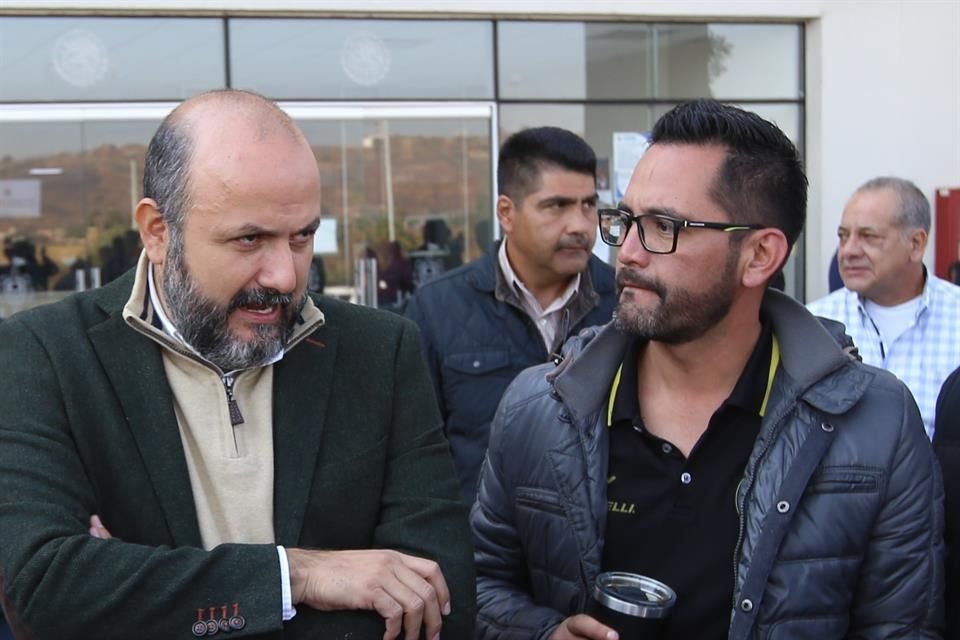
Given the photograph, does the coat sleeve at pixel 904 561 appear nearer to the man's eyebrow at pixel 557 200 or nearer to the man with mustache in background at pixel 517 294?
the man with mustache in background at pixel 517 294

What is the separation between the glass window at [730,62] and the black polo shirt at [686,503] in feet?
26.7

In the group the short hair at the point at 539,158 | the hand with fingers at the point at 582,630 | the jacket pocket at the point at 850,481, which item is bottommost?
the hand with fingers at the point at 582,630

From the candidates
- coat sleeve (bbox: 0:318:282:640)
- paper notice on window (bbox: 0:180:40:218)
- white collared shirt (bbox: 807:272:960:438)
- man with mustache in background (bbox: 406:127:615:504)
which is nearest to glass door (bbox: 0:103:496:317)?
paper notice on window (bbox: 0:180:40:218)

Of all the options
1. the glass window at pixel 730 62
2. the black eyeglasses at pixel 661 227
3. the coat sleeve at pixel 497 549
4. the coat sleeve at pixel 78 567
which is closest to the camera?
the coat sleeve at pixel 78 567

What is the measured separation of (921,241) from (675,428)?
10.4 feet

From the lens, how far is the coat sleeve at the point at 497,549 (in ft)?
8.48

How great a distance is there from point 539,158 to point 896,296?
5.74 feet

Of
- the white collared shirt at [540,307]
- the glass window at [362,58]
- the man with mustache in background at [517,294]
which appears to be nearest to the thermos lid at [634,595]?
the man with mustache in background at [517,294]

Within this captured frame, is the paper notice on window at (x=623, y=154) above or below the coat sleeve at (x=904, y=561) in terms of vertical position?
above

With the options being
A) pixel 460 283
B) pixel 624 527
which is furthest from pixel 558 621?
pixel 460 283

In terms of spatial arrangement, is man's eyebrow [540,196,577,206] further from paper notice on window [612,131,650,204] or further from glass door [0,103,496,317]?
paper notice on window [612,131,650,204]

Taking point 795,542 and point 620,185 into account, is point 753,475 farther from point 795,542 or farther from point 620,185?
point 620,185

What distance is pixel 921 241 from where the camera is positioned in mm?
5168

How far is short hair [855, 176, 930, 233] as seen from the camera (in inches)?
205
